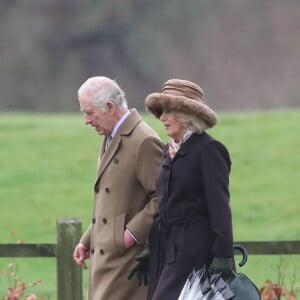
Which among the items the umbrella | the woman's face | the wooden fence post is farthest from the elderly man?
the wooden fence post

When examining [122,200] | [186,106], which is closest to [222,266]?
[186,106]

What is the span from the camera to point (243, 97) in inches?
1842

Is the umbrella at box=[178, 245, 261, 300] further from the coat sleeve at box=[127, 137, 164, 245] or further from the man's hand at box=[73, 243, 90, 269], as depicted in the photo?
the man's hand at box=[73, 243, 90, 269]

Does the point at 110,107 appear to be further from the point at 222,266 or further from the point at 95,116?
the point at 222,266

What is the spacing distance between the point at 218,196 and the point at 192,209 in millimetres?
207

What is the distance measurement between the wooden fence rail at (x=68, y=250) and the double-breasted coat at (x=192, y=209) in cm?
150

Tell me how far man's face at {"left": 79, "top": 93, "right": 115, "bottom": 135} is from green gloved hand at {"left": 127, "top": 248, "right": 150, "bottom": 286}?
68 cm

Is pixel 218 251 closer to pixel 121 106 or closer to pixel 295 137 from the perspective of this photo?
pixel 121 106

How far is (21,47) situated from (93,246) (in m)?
43.1

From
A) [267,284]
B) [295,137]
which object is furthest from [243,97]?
[267,284]

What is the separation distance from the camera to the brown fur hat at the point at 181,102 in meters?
5.94

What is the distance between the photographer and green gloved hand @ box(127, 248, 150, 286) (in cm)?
631

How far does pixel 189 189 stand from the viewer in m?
5.95

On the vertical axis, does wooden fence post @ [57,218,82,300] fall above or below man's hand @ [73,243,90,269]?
below
